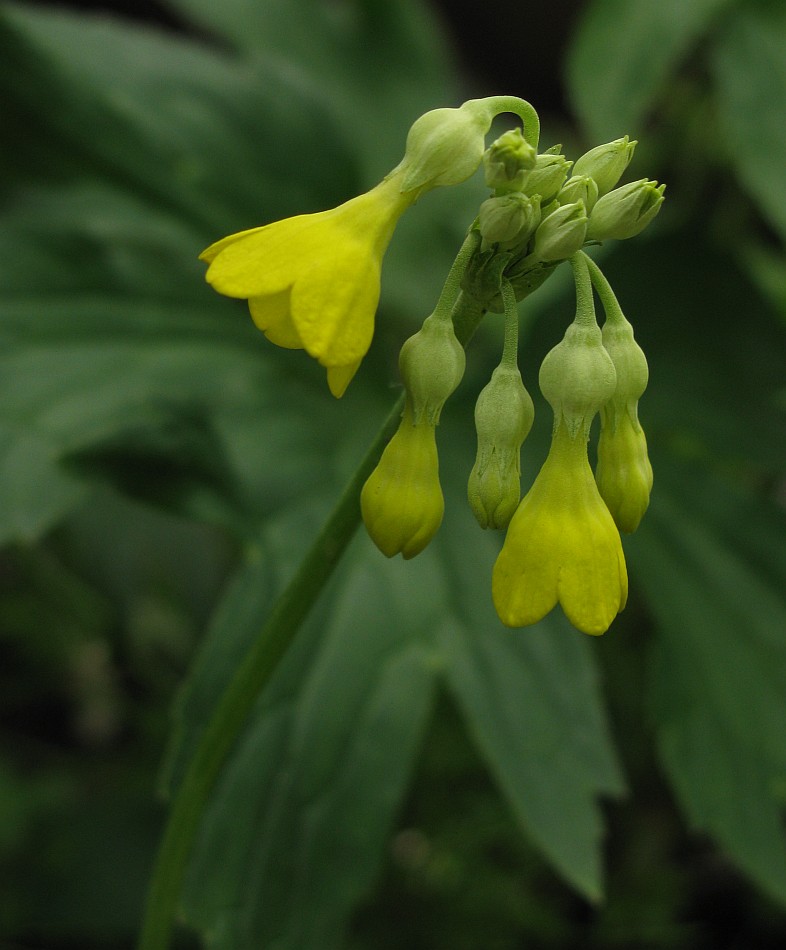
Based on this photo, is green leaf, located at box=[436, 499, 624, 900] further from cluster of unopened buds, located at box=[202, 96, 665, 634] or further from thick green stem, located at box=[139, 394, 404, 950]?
cluster of unopened buds, located at box=[202, 96, 665, 634]

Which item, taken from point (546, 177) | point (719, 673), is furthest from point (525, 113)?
point (719, 673)

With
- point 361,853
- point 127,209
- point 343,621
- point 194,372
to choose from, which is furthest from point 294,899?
point 127,209

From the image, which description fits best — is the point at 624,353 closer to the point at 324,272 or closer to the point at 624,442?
the point at 624,442

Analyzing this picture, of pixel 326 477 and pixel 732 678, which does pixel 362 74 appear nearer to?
pixel 326 477

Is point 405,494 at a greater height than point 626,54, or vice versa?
point 626,54

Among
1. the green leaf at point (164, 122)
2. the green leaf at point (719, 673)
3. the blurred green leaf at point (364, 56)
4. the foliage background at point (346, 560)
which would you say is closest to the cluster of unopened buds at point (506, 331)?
the foliage background at point (346, 560)

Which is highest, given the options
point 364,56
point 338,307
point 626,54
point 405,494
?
point 626,54

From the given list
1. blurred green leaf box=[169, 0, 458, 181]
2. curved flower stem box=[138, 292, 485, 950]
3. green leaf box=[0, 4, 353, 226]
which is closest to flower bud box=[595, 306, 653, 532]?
curved flower stem box=[138, 292, 485, 950]
